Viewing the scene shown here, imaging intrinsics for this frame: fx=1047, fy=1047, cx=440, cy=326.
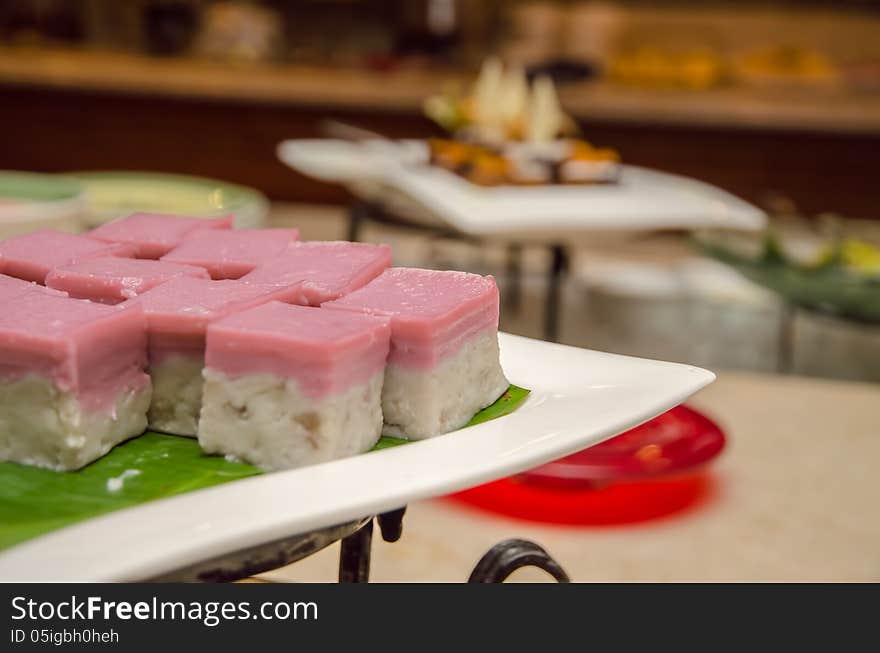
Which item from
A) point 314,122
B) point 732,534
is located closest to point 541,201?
point 732,534

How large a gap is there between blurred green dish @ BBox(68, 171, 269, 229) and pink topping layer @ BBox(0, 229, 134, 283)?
614mm

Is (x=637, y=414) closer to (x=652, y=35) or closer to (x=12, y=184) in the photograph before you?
(x=12, y=184)

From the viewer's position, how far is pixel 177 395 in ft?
2.19

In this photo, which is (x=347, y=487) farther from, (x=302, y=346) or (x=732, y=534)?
(x=732, y=534)

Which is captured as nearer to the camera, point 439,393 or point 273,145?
point 439,393

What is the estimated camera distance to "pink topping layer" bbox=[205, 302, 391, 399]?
0.59 m

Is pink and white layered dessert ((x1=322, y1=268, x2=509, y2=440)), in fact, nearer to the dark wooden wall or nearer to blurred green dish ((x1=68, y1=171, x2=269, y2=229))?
blurred green dish ((x1=68, y1=171, x2=269, y2=229))

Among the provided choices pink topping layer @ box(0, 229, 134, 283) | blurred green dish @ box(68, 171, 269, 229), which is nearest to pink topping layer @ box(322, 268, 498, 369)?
pink topping layer @ box(0, 229, 134, 283)

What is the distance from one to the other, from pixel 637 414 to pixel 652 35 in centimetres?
536

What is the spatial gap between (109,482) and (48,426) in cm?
5

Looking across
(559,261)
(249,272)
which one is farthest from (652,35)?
(249,272)

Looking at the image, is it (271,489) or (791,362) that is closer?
(271,489)

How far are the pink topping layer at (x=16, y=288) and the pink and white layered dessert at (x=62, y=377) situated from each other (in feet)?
0.04
